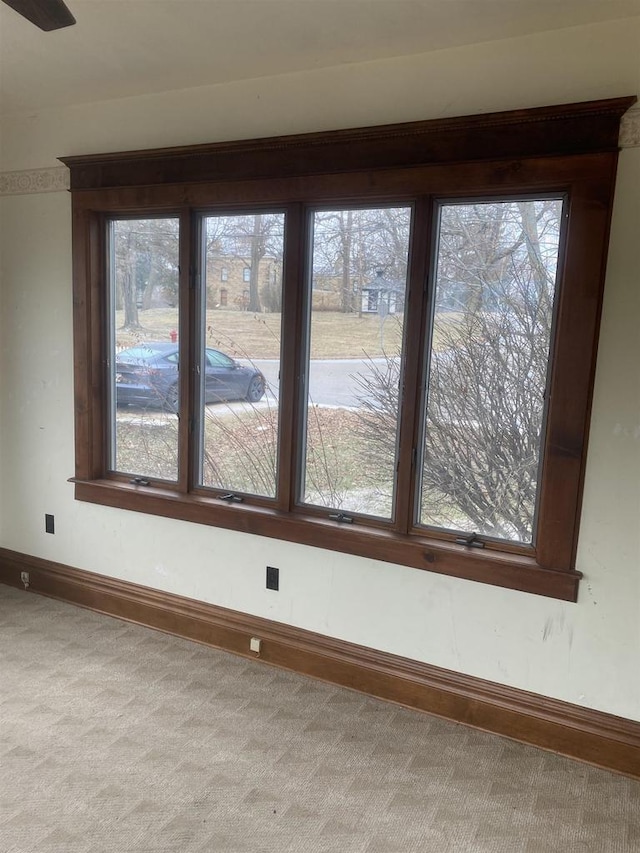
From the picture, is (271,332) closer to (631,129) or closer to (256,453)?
(256,453)

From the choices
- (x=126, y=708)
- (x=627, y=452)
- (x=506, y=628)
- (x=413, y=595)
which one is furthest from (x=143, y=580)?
(x=627, y=452)

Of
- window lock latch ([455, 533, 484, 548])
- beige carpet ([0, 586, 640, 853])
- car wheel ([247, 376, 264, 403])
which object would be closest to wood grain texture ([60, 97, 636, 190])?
car wheel ([247, 376, 264, 403])

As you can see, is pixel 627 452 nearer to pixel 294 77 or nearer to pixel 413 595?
pixel 413 595

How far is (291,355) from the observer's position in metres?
2.70

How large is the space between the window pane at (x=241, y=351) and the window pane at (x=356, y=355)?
19cm

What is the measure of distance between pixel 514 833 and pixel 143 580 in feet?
6.52

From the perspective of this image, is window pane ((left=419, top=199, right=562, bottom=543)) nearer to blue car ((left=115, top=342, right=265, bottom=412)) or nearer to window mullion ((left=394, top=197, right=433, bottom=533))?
window mullion ((left=394, top=197, right=433, bottom=533))

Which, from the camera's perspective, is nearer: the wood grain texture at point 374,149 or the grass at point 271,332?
the wood grain texture at point 374,149

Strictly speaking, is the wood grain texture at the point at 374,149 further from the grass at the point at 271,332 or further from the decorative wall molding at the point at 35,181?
the grass at the point at 271,332

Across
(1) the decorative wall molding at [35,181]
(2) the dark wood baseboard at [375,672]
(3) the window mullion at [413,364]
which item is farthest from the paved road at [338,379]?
(1) the decorative wall molding at [35,181]

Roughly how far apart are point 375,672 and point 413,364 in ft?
4.17

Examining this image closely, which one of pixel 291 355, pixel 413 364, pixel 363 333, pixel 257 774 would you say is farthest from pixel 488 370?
pixel 257 774

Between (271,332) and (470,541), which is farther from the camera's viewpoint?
(271,332)

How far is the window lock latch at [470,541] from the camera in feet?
7.95
